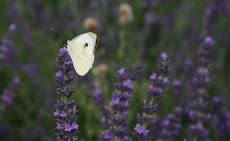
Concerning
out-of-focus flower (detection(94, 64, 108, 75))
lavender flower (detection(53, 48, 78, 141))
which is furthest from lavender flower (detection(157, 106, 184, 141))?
out-of-focus flower (detection(94, 64, 108, 75))

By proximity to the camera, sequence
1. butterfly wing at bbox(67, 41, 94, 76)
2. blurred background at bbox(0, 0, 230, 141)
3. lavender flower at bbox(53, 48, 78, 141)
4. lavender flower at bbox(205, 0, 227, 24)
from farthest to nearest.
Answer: lavender flower at bbox(205, 0, 227, 24) → blurred background at bbox(0, 0, 230, 141) → butterfly wing at bbox(67, 41, 94, 76) → lavender flower at bbox(53, 48, 78, 141)

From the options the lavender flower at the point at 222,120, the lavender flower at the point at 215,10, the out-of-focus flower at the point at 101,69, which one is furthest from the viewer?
the out-of-focus flower at the point at 101,69

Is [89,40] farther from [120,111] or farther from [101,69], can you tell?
[101,69]

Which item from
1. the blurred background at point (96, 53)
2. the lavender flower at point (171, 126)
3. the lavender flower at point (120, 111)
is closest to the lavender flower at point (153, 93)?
the lavender flower at point (120, 111)

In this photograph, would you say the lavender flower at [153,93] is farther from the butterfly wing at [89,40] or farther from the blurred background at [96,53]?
the blurred background at [96,53]

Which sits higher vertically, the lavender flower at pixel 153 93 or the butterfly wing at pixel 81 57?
the butterfly wing at pixel 81 57

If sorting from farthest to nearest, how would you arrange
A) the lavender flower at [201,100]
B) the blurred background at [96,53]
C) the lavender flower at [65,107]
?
the blurred background at [96,53] < the lavender flower at [201,100] < the lavender flower at [65,107]

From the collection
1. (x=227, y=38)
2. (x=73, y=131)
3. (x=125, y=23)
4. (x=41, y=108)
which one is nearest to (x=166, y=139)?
(x=73, y=131)

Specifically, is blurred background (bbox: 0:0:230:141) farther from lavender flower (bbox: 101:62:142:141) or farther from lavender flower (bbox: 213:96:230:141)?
lavender flower (bbox: 101:62:142:141)
